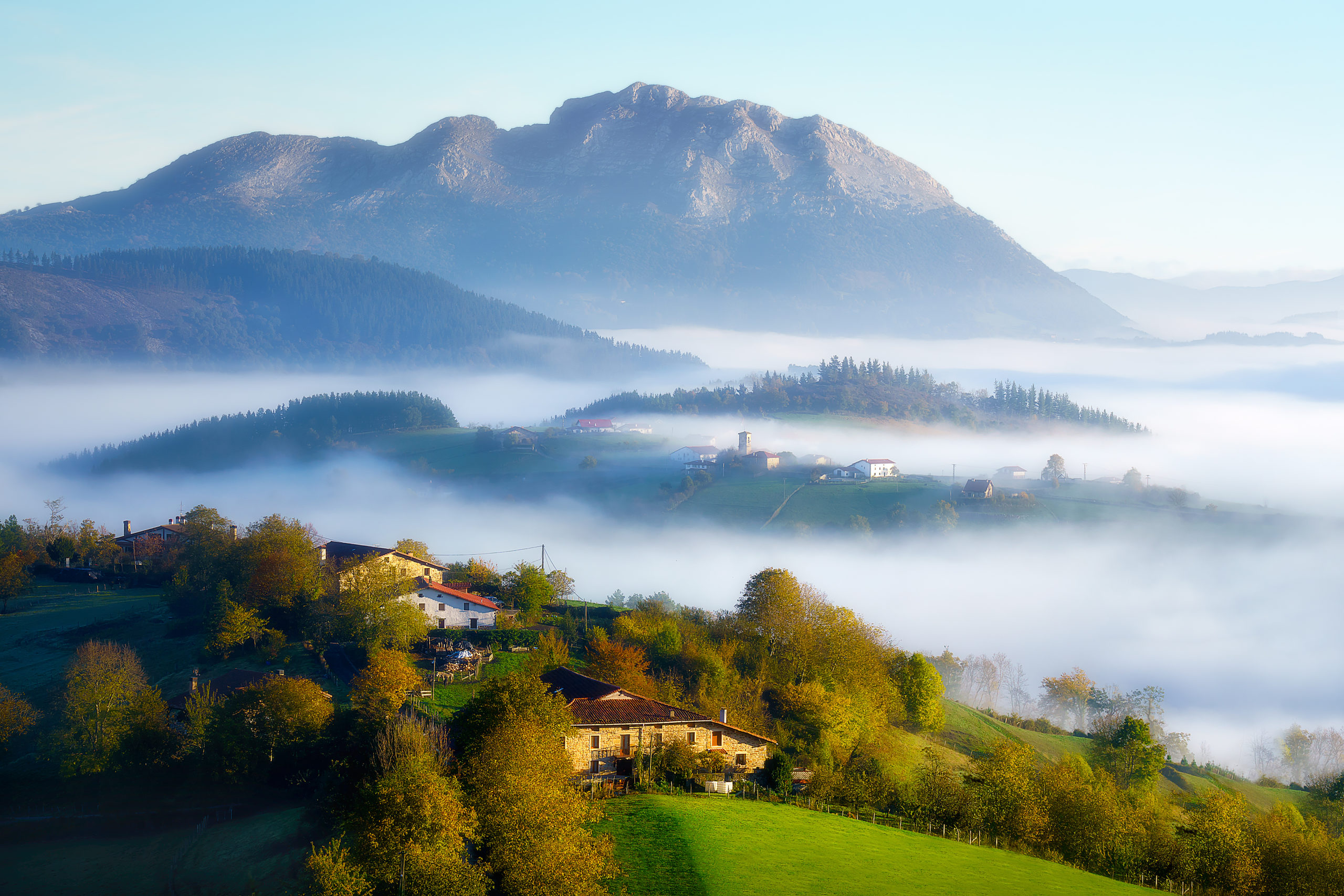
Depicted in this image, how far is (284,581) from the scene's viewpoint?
75125 millimetres

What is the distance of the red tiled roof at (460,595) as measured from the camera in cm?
7694

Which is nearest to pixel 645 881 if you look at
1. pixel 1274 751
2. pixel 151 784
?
pixel 151 784

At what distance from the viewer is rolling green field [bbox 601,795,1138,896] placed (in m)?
38.8

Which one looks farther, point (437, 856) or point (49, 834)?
point (49, 834)

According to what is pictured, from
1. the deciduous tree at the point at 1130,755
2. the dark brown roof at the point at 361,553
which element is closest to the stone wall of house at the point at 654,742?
the deciduous tree at the point at 1130,755

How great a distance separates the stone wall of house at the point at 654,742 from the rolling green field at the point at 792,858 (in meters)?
3.55

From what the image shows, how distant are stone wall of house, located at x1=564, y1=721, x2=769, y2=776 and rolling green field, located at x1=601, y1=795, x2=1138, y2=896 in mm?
3545

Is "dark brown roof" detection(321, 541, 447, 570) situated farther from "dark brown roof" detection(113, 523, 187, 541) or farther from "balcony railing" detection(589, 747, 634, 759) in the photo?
"balcony railing" detection(589, 747, 634, 759)

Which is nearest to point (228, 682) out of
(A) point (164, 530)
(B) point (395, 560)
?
(B) point (395, 560)

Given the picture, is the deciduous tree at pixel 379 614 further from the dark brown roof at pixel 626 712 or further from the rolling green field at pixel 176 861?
the dark brown roof at pixel 626 712

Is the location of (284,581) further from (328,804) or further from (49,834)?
(328,804)

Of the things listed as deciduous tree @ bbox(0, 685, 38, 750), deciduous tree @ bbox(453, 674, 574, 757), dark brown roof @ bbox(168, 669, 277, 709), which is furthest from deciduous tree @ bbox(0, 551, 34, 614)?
deciduous tree @ bbox(453, 674, 574, 757)

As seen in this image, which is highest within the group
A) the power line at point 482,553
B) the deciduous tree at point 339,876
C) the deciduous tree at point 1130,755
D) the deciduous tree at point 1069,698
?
the deciduous tree at point 339,876

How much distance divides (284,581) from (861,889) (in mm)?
50942
